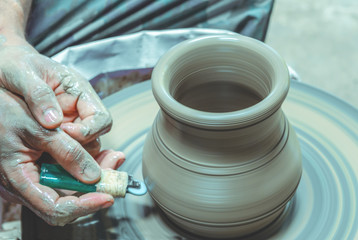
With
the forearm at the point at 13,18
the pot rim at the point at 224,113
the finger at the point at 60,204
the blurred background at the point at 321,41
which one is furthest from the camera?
the blurred background at the point at 321,41

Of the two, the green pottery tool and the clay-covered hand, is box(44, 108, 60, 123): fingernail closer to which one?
the clay-covered hand

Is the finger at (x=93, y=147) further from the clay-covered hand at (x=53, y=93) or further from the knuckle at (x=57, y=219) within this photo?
the knuckle at (x=57, y=219)

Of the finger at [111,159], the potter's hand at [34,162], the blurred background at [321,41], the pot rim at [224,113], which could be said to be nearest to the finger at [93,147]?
the finger at [111,159]

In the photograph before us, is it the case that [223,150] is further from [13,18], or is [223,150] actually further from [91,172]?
[13,18]

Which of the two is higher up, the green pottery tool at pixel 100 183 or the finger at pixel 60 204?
the green pottery tool at pixel 100 183

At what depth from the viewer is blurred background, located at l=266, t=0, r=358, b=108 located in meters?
2.73

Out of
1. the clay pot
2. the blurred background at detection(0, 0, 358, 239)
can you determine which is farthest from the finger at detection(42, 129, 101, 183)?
the blurred background at detection(0, 0, 358, 239)

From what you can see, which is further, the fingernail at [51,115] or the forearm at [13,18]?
the forearm at [13,18]

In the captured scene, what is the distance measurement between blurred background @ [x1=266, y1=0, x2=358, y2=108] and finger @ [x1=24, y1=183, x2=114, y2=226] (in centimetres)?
196

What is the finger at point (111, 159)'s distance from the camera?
1156mm

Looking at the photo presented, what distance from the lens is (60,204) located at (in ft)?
3.36

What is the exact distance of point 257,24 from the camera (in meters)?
1.67

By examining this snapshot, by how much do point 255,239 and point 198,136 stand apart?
0.30m

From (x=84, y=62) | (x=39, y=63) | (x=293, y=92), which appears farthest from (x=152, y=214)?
(x=84, y=62)
